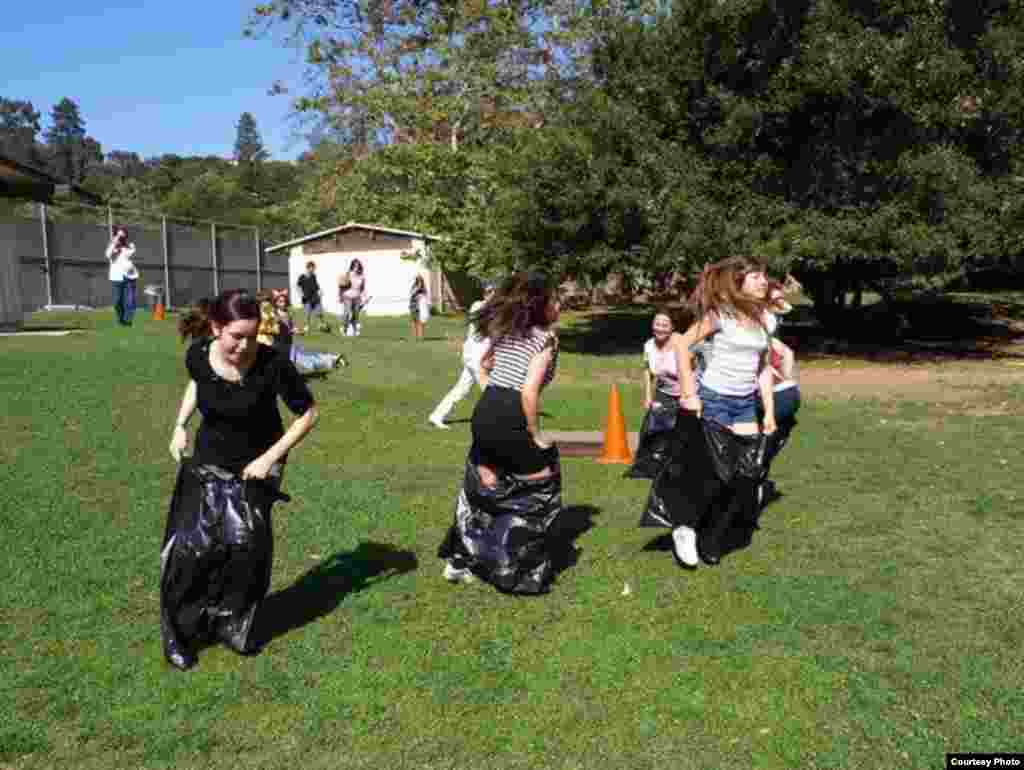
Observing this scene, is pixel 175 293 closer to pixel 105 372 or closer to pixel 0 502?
pixel 105 372

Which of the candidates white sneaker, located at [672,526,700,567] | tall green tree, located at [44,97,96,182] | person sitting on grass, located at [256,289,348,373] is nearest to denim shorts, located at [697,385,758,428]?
white sneaker, located at [672,526,700,567]

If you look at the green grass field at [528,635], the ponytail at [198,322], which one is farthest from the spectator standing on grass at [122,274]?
the ponytail at [198,322]

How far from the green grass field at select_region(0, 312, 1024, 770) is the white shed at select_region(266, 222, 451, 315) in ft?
90.8

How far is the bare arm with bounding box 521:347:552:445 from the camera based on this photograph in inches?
212

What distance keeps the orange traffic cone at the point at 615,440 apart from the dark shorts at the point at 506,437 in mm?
3888

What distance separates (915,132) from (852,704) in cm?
1725

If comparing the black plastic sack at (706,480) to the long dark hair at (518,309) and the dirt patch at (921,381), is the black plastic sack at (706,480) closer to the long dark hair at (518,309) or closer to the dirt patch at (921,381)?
the long dark hair at (518,309)

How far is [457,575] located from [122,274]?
648 inches

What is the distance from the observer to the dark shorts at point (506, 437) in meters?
5.43

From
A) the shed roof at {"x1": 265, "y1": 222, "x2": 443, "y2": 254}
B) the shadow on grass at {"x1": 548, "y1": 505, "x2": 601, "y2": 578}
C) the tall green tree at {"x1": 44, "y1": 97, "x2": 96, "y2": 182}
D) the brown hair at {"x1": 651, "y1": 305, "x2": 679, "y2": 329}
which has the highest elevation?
the tall green tree at {"x1": 44, "y1": 97, "x2": 96, "y2": 182}

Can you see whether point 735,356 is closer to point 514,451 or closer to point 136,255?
point 514,451

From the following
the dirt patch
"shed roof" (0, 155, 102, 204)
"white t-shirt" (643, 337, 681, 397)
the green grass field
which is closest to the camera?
the green grass field

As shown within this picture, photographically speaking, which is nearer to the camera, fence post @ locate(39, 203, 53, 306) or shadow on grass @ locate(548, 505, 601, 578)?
shadow on grass @ locate(548, 505, 601, 578)

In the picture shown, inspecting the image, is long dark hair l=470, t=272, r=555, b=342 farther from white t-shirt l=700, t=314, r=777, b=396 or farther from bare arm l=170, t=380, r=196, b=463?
bare arm l=170, t=380, r=196, b=463
